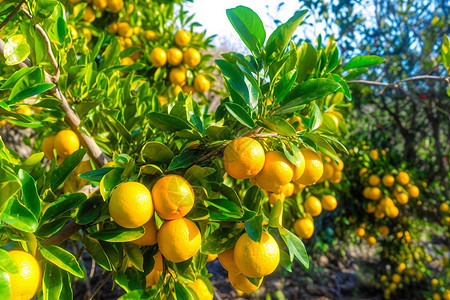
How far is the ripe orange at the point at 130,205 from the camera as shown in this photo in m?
0.56

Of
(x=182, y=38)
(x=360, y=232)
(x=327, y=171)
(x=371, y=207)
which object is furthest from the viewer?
(x=360, y=232)

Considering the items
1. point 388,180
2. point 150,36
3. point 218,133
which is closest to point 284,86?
point 218,133

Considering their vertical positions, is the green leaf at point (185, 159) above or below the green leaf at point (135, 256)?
above

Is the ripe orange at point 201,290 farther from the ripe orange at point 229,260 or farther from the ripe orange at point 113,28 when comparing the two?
the ripe orange at point 113,28

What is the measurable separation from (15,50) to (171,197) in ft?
1.47

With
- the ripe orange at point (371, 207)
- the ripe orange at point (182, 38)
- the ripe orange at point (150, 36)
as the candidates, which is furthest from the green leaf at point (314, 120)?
the ripe orange at point (371, 207)

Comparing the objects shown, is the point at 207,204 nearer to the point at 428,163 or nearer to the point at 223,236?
the point at 223,236

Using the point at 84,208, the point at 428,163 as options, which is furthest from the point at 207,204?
the point at 428,163

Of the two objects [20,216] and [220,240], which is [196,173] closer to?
[220,240]

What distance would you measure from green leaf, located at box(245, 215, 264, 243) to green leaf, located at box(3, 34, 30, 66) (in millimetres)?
567

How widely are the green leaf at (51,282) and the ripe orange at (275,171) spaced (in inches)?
17.3

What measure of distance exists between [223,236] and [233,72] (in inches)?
14.3

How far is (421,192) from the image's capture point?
90.0 inches

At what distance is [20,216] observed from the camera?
1.74ft
